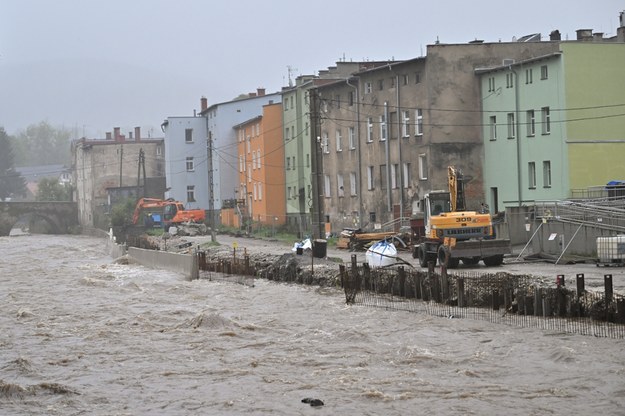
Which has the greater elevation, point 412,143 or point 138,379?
point 412,143

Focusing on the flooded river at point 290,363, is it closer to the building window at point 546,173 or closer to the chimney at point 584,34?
the building window at point 546,173

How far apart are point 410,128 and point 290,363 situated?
148 feet

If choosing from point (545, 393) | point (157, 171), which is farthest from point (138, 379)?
point (157, 171)

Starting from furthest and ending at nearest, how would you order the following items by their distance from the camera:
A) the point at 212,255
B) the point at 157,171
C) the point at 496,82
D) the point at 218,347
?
1. the point at 157,171
2. the point at 496,82
3. the point at 212,255
4. the point at 218,347

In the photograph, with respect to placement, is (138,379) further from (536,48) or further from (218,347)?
(536,48)

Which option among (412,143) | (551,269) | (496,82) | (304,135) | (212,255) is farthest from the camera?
(304,135)

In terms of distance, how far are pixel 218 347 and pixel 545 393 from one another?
8749 millimetres

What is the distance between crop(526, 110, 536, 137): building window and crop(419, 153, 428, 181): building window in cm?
787

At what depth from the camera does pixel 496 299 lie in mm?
27234

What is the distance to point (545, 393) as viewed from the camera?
18.0m

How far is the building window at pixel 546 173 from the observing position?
184 ft

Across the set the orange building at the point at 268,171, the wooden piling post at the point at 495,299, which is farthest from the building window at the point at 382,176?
the wooden piling post at the point at 495,299

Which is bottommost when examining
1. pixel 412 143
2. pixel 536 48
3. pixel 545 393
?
pixel 545 393

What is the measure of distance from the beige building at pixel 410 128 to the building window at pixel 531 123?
5585mm
